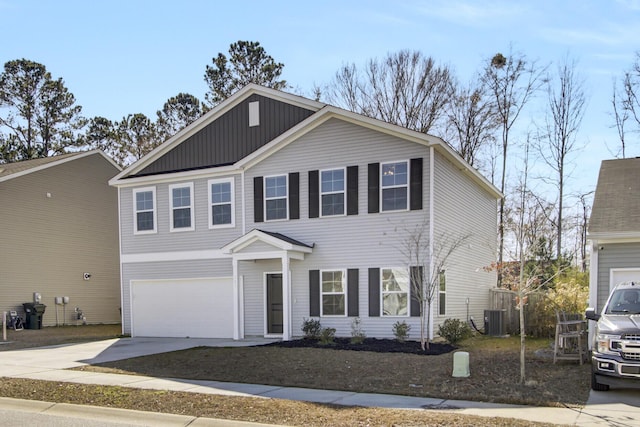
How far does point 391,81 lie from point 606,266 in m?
22.0

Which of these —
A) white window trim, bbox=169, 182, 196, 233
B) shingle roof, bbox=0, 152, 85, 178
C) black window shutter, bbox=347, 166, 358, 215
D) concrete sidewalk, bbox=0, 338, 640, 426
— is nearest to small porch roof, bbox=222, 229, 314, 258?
black window shutter, bbox=347, 166, 358, 215

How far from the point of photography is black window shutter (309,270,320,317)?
56.2ft

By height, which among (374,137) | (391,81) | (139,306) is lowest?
(139,306)

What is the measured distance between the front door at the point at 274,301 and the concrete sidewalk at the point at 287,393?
3.24 metres

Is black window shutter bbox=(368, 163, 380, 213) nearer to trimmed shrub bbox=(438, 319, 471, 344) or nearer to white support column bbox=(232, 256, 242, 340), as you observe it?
trimmed shrub bbox=(438, 319, 471, 344)

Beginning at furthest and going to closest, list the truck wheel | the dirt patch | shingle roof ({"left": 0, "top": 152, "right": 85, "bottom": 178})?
1. shingle roof ({"left": 0, "top": 152, "right": 85, "bottom": 178})
2. the dirt patch
3. the truck wheel

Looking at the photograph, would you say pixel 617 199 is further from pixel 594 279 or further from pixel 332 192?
pixel 332 192

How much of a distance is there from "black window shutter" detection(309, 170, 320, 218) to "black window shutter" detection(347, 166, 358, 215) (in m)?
1.00

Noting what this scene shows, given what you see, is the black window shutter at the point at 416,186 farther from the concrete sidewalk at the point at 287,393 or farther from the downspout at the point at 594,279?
the concrete sidewalk at the point at 287,393

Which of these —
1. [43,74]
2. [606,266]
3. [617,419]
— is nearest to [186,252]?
[606,266]

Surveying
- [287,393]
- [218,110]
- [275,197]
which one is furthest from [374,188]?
[287,393]

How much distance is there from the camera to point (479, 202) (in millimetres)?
20922

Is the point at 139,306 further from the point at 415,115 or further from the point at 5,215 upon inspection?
the point at 415,115

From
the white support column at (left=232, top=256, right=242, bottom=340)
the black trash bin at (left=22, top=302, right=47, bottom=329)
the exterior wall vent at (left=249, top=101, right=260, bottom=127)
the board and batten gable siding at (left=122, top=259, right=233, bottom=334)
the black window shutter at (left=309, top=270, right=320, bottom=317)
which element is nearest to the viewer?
the black window shutter at (left=309, top=270, right=320, bottom=317)
